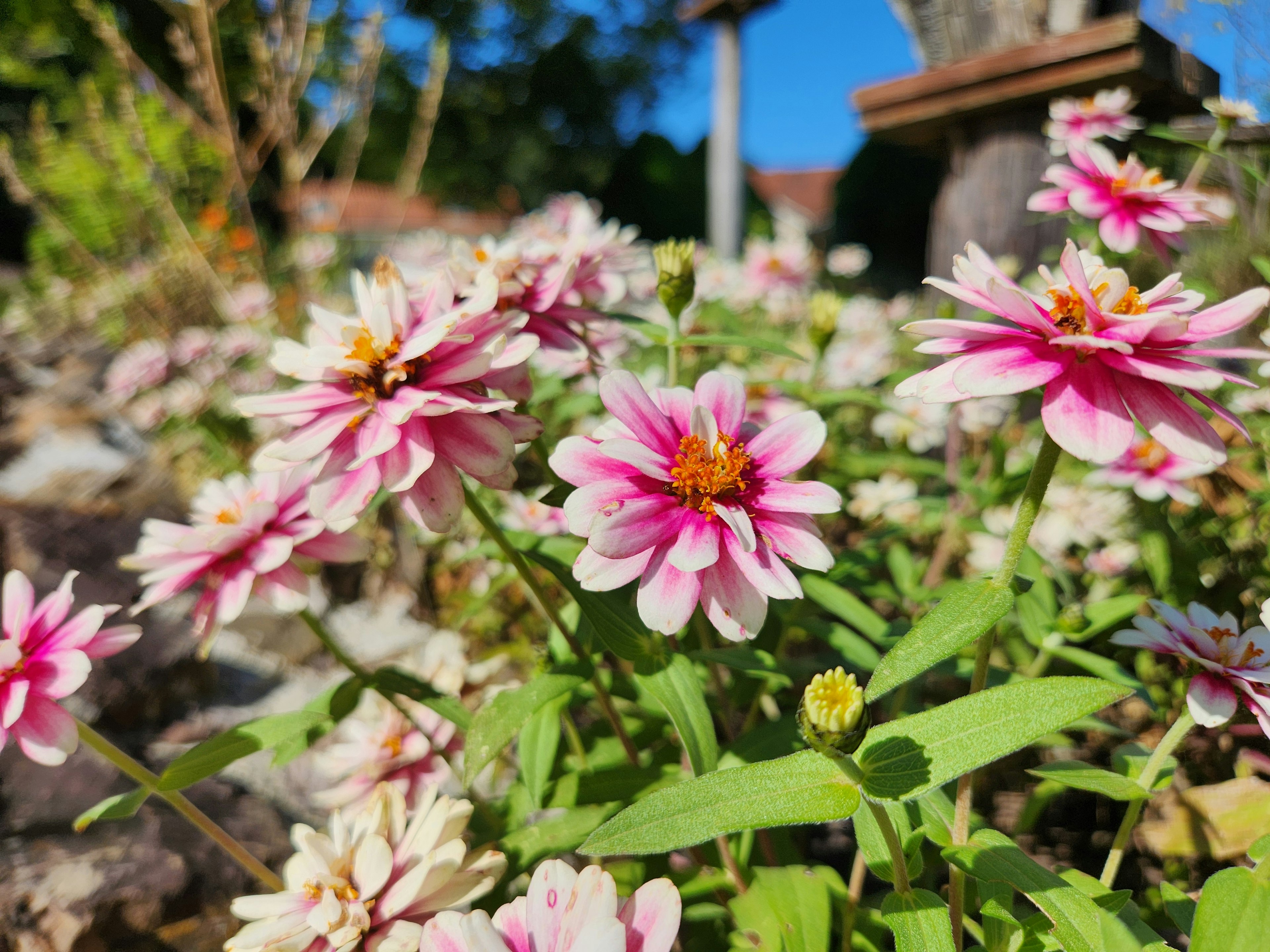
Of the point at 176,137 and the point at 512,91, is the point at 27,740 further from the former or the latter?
the point at 512,91

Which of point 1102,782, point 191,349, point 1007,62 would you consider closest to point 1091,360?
point 1102,782

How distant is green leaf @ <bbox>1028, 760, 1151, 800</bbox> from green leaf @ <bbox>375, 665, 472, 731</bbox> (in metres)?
0.72

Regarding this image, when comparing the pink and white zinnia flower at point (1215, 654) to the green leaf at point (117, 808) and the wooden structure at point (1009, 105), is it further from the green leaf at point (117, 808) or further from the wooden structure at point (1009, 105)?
the wooden structure at point (1009, 105)

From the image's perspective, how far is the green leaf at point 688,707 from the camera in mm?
808

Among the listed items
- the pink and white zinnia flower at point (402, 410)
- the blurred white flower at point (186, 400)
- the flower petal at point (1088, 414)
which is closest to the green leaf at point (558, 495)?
the pink and white zinnia flower at point (402, 410)

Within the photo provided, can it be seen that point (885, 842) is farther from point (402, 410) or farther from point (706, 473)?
point (402, 410)

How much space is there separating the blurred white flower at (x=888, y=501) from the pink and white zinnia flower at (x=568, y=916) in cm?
129

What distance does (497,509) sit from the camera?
5.72 feet

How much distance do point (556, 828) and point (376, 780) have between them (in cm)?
36

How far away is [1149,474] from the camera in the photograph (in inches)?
58.0

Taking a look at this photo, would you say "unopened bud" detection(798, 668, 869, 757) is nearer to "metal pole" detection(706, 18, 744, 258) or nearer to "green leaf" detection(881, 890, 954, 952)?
"green leaf" detection(881, 890, 954, 952)

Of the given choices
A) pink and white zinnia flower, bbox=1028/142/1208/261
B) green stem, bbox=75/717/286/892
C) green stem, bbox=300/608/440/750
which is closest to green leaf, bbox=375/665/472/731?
green stem, bbox=300/608/440/750

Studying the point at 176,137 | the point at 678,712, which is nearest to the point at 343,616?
the point at 678,712

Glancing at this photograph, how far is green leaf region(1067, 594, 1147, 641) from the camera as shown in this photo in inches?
42.4
